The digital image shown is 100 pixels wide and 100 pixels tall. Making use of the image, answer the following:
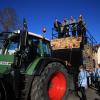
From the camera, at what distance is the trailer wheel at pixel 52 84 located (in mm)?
6576

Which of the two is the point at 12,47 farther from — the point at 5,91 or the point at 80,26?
the point at 80,26

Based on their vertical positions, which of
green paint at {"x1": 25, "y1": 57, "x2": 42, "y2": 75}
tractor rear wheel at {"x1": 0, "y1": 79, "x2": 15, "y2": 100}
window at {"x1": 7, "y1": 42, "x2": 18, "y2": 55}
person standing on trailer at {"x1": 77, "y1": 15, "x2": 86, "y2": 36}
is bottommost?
tractor rear wheel at {"x1": 0, "y1": 79, "x2": 15, "y2": 100}

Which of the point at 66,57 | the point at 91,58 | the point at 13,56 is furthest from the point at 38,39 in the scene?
the point at 91,58

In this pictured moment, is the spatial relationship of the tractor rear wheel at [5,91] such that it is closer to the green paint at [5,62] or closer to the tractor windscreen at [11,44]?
the green paint at [5,62]

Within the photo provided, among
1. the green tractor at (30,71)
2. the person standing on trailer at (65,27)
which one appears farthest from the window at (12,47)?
the person standing on trailer at (65,27)

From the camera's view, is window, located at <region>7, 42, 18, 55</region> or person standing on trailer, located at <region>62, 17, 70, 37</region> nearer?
window, located at <region>7, 42, 18, 55</region>

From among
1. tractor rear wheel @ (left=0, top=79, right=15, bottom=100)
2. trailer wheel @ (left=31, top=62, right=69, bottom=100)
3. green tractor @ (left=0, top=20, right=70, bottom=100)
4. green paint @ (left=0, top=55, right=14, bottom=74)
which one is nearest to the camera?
tractor rear wheel @ (left=0, top=79, right=15, bottom=100)

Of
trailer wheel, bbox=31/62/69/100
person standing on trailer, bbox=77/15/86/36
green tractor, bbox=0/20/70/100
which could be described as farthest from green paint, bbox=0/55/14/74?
person standing on trailer, bbox=77/15/86/36

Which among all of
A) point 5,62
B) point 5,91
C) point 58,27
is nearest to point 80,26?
point 58,27

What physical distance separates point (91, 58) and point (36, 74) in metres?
9.73

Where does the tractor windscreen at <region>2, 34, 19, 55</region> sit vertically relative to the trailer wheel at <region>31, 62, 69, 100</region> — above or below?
above

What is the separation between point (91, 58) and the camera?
51.6ft

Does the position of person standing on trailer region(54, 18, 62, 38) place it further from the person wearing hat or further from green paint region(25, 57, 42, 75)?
green paint region(25, 57, 42, 75)

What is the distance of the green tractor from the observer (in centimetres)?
607
